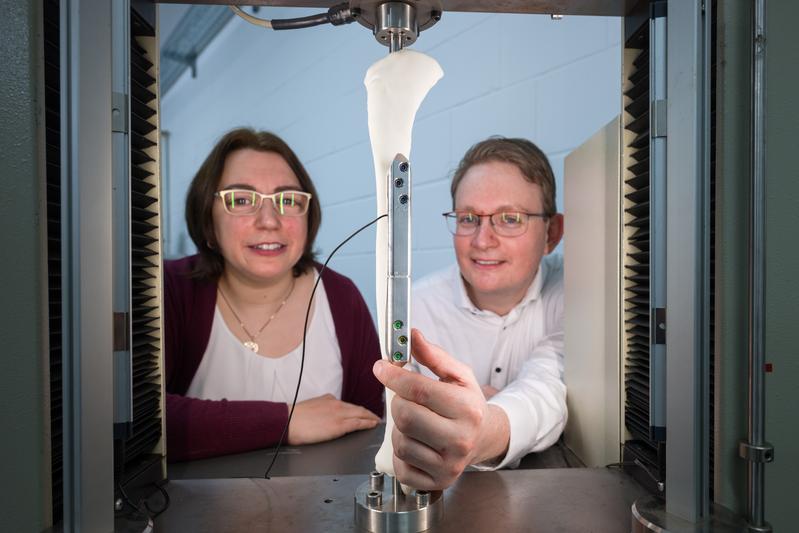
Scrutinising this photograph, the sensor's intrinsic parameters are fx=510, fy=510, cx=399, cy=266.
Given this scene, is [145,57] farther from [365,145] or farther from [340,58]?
[340,58]

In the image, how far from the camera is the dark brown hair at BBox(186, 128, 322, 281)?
1.49m

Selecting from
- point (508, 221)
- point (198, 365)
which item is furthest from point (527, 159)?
point (198, 365)

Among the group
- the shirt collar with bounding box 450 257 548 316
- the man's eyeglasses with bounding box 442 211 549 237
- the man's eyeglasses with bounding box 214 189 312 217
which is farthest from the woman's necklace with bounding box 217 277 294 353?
the man's eyeglasses with bounding box 442 211 549 237

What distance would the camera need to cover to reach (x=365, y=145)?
6.83ft

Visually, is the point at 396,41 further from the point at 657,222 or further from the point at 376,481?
the point at 376,481

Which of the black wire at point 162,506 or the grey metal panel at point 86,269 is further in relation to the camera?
the black wire at point 162,506

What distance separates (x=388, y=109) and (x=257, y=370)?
1149 mm

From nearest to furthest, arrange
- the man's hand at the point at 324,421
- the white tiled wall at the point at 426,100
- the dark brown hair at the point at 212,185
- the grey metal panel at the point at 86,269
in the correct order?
1. the grey metal panel at the point at 86,269
2. the man's hand at the point at 324,421
3. the white tiled wall at the point at 426,100
4. the dark brown hair at the point at 212,185

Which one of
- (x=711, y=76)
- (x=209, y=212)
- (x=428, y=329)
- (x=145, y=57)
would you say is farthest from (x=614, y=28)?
(x=209, y=212)

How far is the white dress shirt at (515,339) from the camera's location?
36.7 inches

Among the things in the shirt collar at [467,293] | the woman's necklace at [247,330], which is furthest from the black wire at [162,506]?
the shirt collar at [467,293]

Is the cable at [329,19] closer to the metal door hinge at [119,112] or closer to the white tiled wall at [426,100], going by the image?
the metal door hinge at [119,112]

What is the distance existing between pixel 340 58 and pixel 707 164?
1901 mm

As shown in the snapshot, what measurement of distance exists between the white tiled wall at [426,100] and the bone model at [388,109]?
45 cm
